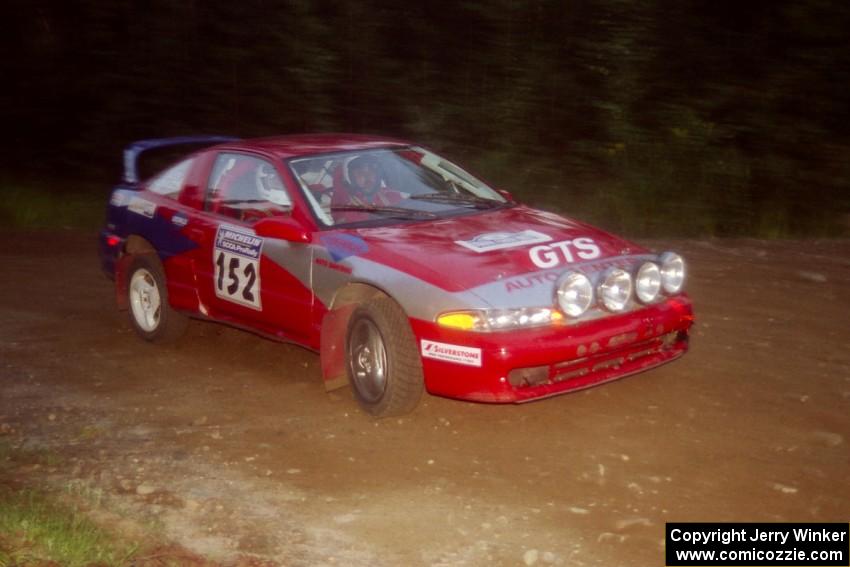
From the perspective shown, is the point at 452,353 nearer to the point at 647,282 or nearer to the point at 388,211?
the point at 647,282

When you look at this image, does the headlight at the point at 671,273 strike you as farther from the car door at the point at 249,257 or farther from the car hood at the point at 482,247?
the car door at the point at 249,257

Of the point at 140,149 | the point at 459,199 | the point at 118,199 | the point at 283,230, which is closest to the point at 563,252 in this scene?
the point at 459,199

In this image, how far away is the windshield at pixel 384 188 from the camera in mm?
6754

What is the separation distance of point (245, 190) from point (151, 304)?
137 centimetres

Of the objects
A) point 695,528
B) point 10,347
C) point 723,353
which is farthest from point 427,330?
point 10,347

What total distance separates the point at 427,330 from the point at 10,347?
12.0ft

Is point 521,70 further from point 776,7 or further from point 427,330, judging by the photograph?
point 427,330

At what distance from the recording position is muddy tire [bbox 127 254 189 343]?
7.85 meters

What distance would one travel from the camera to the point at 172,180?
791cm

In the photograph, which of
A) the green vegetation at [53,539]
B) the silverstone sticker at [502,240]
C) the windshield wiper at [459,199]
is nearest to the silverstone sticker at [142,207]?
the windshield wiper at [459,199]

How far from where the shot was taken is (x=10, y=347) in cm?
807

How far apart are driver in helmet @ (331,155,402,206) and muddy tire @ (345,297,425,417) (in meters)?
0.90

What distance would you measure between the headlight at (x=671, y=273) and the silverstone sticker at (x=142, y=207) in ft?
11.5

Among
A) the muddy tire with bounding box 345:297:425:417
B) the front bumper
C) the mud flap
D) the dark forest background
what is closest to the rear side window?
the mud flap
